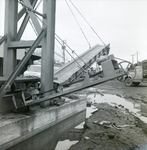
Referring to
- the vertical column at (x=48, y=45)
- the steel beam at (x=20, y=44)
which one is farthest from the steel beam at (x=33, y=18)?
the steel beam at (x=20, y=44)

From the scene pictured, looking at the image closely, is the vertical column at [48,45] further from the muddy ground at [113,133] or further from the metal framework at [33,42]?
the muddy ground at [113,133]

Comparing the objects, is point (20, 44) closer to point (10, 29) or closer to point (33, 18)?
point (10, 29)

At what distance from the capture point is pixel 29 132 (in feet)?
14.4

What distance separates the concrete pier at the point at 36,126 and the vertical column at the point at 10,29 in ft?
6.24

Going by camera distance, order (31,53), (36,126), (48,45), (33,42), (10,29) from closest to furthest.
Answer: (31,53) < (36,126) < (33,42) < (48,45) < (10,29)

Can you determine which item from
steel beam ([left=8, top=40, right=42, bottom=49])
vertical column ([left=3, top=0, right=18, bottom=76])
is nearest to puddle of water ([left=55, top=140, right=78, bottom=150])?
vertical column ([left=3, top=0, right=18, bottom=76])

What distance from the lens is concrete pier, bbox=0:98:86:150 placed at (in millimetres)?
3820

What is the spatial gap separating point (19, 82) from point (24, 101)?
984 mm

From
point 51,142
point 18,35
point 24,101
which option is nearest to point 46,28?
point 18,35

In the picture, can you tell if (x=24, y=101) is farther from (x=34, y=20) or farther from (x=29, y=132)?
(x=34, y=20)

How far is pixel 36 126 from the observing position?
462cm

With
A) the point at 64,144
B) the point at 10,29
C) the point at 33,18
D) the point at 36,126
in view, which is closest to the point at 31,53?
the point at 33,18

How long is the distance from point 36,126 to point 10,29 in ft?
11.7

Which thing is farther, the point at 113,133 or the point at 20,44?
the point at 20,44
